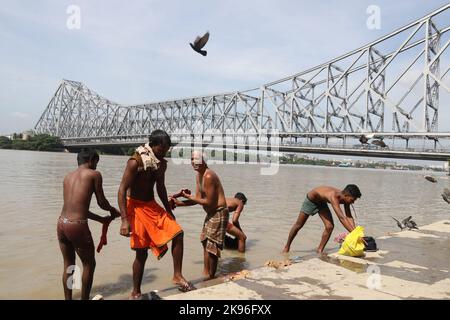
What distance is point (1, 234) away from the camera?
6.23 meters

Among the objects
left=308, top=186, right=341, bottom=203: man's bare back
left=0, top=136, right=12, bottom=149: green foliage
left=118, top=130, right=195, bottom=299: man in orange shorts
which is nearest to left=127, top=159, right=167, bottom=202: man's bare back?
left=118, top=130, right=195, bottom=299: man in orange shorts

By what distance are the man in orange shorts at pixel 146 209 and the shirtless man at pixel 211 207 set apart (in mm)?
475

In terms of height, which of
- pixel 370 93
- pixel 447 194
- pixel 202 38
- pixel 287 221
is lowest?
pixel 287 221

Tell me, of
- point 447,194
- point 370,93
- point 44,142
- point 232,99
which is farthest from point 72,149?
point 447,194

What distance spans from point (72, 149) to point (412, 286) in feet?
266

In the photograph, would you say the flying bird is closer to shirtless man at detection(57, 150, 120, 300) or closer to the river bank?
shirtless man at detection(57, 150, 120, 300)

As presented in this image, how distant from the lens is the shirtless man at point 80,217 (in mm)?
3385

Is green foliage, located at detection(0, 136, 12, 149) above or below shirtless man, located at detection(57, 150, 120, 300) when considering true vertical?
above

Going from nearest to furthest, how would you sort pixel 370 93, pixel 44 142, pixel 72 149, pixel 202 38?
pixel 202 38, pixel 370 93, pixel 44 142, pixel 72 149

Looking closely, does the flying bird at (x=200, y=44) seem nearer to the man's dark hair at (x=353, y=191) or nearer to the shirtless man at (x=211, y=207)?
the shirtless man at (x=211, y=207)

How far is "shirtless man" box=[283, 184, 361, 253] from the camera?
507cm

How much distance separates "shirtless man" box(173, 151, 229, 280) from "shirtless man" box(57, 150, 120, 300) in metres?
0.89

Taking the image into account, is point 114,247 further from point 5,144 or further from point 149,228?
point 5,144

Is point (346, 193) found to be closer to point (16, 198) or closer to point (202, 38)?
point (202, 38)
